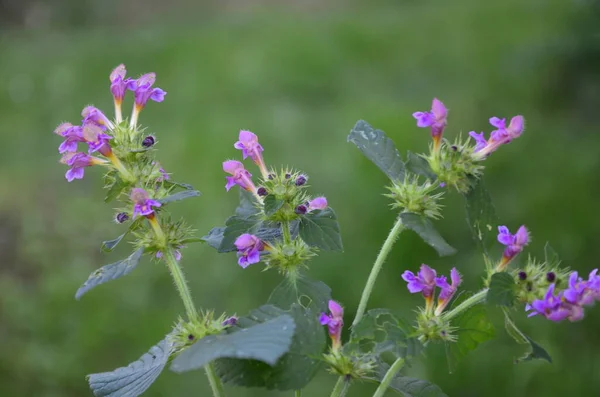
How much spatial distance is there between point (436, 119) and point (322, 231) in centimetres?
27

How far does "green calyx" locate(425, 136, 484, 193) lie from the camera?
43.0 inches

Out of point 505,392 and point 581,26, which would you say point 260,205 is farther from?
point 581,26

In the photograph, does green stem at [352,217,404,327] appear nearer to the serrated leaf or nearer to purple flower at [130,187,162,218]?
the serrated leaf

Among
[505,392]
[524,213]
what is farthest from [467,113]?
[505,392]

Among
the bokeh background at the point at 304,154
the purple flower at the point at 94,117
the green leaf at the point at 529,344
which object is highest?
the bokeh background at the point at 304,154

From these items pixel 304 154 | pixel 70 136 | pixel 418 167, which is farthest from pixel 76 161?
pixel 304 154

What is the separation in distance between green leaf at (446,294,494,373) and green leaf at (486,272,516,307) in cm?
5

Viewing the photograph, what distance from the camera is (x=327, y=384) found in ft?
10.6

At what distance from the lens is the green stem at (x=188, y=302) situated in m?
1.00

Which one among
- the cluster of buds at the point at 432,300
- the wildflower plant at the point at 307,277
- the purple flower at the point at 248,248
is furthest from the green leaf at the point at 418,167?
the purple flower at the point at 248,248

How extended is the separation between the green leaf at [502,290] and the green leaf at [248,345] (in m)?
0.27

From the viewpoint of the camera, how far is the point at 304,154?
15.7ft

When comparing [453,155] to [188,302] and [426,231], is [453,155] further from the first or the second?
[188,302]

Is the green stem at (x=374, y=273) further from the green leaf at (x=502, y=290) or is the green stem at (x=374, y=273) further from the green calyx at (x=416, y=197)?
the green leaf at (x=502, y=290)
